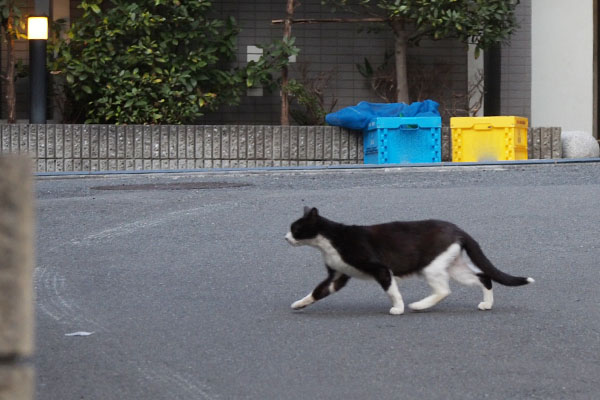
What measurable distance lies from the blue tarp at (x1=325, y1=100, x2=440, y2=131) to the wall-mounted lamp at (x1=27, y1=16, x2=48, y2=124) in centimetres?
435

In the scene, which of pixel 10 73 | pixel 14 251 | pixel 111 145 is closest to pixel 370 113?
pixel 111 145

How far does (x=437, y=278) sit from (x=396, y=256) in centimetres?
26

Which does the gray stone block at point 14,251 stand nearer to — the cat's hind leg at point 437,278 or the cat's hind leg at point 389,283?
the cat's hind leg at point 389,283

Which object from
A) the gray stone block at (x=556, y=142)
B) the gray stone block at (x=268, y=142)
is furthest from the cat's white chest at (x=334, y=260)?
the gray stone block at (x=556, y=142)

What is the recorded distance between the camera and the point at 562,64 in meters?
20.3

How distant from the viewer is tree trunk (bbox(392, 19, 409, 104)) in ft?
61.0

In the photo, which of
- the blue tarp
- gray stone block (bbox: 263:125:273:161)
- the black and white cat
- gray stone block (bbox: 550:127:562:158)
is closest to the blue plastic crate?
the blue tarp

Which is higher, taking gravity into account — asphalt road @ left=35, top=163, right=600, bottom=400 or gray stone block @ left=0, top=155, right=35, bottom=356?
gray stone block @ left=0, top=155, right=35, bottom=356

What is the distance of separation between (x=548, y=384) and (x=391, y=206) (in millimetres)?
6060

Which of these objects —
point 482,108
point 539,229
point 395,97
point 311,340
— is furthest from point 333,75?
point 311,340

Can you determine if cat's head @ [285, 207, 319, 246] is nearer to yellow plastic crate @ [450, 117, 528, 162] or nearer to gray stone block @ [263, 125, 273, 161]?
gray stone block @ [263, 125, 273, 161]

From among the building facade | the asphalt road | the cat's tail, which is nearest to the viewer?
the asphalt road

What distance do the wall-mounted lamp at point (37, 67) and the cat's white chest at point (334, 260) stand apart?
37.7 feet

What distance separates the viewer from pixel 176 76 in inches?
696
